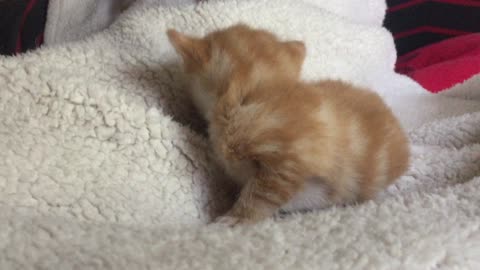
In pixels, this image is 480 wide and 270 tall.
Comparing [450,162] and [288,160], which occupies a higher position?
[288,160]

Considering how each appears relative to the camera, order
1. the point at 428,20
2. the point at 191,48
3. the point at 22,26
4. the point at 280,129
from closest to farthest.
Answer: the point at 280,129
the point at 191,48
the point at 22,26
the point at 428,20

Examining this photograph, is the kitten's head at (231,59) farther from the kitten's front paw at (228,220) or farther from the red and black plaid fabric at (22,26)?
the red and black plaid fabric at (22,26)

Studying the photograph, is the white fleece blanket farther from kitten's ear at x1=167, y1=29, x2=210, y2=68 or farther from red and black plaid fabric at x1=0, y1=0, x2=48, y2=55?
red and black plaid fabric at x1=0, y1=0, x2=48, y2=55

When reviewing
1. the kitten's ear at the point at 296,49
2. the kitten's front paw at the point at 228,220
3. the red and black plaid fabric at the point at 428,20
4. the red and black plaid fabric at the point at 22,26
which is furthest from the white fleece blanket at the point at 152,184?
the red and black plaid fabric at the point at 428,20

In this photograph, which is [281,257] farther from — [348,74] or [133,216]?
[348,74]

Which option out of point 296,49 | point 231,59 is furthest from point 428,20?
point 231,59

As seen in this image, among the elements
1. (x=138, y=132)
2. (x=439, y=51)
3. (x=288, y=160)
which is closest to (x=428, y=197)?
(x=288, y=160)

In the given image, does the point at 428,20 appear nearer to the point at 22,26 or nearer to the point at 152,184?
the point at 22,26
